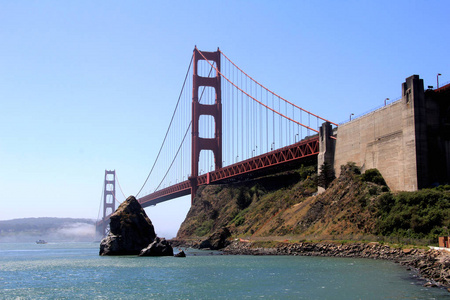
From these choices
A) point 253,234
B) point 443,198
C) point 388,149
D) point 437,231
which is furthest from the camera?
point 253,234

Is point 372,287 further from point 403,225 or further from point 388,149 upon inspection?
point 388,149

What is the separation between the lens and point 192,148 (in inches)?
4390

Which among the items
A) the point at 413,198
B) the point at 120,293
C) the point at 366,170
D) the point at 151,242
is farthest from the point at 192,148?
the point at 120,293

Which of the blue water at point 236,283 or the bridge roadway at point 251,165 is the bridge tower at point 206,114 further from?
the blue water at point 236,283

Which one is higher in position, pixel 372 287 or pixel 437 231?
pixel 437 231

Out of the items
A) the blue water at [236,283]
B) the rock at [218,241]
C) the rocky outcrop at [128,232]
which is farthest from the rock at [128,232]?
the blue water at [236,283]

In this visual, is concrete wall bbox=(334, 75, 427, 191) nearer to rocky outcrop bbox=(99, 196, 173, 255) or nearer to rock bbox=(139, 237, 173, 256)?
rock bbox=(139, 237, 173, 256)

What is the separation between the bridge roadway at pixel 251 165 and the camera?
2945 inches

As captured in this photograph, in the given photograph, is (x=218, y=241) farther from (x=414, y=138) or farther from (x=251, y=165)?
(x=414, y=138)

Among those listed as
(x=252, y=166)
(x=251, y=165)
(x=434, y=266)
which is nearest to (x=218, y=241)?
(x=252, y=166)

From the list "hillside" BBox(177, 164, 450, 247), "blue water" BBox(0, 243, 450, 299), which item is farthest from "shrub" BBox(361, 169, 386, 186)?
"blue water" BBox(0, 243, 450, 299)

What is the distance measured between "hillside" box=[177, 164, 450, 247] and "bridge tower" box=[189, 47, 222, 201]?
8.94 m

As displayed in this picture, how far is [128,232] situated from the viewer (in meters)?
64.4

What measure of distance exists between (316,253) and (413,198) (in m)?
11.5
